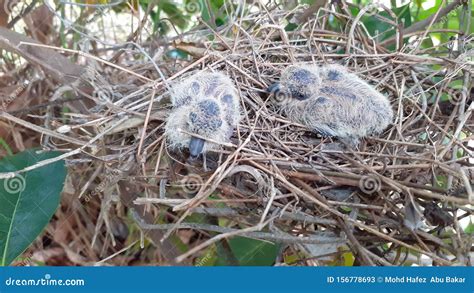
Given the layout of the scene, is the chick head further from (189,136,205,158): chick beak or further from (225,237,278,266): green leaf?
(225,237,278,266): green leaf

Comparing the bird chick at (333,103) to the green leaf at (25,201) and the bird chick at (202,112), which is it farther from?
the green leaf at (25,201)

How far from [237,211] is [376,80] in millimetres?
444

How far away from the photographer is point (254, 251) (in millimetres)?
1395

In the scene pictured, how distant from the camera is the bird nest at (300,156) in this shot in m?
1.01

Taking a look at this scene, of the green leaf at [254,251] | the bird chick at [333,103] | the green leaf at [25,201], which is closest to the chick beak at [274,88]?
the bird chick at [333,103]

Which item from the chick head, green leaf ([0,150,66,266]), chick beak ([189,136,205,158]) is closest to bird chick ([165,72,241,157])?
chick beak ([189,136,205,158])

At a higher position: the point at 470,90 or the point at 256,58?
the point at 256,58

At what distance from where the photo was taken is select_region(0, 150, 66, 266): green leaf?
1229mm

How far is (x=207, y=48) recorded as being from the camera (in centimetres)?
127

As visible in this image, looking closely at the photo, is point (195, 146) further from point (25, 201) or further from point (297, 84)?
point (25, 201)

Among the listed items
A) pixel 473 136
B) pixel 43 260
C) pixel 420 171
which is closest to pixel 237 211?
pixel 420 171

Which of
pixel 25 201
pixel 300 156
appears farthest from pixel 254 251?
pixel 25 201

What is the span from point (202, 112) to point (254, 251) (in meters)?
0.46

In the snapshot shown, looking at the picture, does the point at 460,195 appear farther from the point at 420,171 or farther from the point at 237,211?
the point at 237,211
